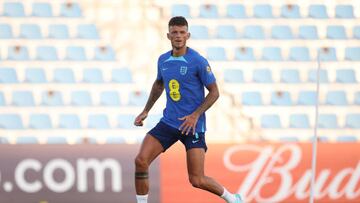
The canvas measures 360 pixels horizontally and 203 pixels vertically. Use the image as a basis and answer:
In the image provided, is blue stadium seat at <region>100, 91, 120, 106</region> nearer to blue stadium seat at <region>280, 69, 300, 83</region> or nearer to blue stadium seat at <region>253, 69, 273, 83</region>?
blue stadium seat at <region>253, 69, 273, 83</region>

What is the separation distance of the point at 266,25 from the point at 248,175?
2.11m

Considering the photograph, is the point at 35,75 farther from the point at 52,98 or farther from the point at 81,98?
the point at 81,98

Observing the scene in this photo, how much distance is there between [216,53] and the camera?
10.2 metres

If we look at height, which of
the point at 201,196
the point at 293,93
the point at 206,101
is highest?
the point at 206,101

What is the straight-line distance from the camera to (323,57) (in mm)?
10469

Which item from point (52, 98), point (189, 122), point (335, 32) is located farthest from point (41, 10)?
point (189, 122)

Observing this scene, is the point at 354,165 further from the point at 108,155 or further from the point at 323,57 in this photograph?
the point at 108,155

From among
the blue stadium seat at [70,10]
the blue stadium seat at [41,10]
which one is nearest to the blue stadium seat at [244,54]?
the blue stadium seat at [70,10]

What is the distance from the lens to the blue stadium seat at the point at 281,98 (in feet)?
33.0

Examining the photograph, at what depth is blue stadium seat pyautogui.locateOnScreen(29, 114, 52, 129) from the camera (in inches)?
377

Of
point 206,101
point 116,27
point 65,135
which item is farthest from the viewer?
point 116,27

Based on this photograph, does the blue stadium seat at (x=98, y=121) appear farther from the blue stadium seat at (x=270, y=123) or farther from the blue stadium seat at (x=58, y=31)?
the blue stadium seat at (x=270, y=123)

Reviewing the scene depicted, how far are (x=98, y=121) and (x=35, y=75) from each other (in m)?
0.87

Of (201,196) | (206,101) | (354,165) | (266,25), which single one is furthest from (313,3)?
(206,101)
